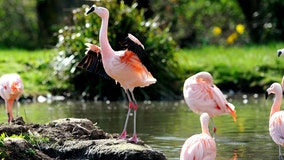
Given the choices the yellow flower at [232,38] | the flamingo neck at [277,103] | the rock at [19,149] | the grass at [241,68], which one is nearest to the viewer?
the rock at [19,149]

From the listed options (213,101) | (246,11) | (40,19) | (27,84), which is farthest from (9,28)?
(213,101)

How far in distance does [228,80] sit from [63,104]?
14.9 feet

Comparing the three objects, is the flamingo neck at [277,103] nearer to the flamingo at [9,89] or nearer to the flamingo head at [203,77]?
the flamingo head at [203,77]

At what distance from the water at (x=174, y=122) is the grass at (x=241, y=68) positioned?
2.95 ft

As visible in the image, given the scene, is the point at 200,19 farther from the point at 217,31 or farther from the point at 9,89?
the point at 9,89

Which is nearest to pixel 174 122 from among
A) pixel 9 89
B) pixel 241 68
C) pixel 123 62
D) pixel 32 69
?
pixel 9 89

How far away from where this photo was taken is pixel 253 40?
2717 cm

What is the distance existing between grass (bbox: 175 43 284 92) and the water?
2.95 feet

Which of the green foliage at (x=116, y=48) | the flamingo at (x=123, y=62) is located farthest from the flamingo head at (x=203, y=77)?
the green foliage at (x=116, y=48)

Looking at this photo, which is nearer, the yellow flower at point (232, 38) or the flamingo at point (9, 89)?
the flamingo at point (9, 89)

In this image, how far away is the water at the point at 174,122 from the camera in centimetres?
995

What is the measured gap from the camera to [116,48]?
1681 cm

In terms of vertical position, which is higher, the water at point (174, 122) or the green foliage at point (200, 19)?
the green foliage at point (200, 19)

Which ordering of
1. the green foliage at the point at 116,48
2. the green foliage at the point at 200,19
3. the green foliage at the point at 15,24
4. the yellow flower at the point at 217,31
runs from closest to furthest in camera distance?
the green foliage at the point at 116,48
the green foliage at the point at 200,19
the yellow flower at the point at 217,31
the green foliage at the point at 15,24
